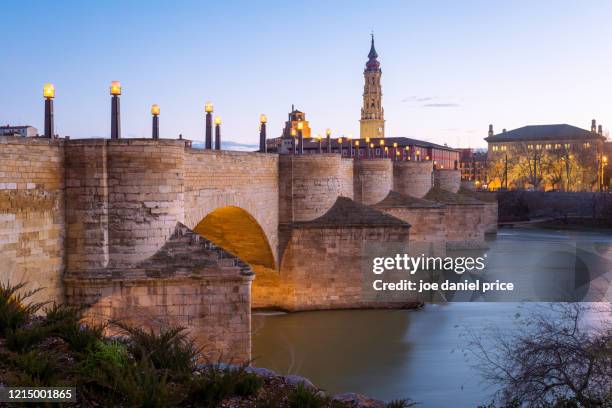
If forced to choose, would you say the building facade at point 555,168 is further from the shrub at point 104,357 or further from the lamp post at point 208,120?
the shrub at point 104,357

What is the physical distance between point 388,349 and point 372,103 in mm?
109287

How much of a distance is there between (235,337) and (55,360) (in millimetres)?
7850

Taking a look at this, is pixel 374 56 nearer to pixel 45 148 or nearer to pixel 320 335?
pixel 320 335

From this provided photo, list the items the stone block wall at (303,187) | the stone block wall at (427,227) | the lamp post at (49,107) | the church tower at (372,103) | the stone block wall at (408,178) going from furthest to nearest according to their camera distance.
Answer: the church tower at (372,103) < the stone block wall at (408,178) < the stone block wall at (427,227) < the stone block wall at (303,187) < the lamp post at (49,107)

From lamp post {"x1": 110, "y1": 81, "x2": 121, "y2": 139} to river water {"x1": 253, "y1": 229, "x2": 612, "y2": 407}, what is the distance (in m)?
5.22

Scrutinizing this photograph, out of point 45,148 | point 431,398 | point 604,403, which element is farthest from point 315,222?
point 604,403

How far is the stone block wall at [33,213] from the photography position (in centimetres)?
1198

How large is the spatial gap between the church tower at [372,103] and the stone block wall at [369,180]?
8952 cm

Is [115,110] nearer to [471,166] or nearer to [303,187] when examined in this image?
[303,187]

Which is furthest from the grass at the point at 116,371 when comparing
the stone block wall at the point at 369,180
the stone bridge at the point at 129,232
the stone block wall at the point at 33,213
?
the stone block wall at the point at 369,180

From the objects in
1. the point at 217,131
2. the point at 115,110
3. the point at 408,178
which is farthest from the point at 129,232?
the point at 408,178

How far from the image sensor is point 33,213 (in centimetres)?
1273

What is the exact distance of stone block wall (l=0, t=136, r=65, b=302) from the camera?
11984 millimetres

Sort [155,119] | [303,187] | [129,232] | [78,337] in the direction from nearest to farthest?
1. [78,337]
2. [129,232]
3. [155,119]
4. [303,187]
